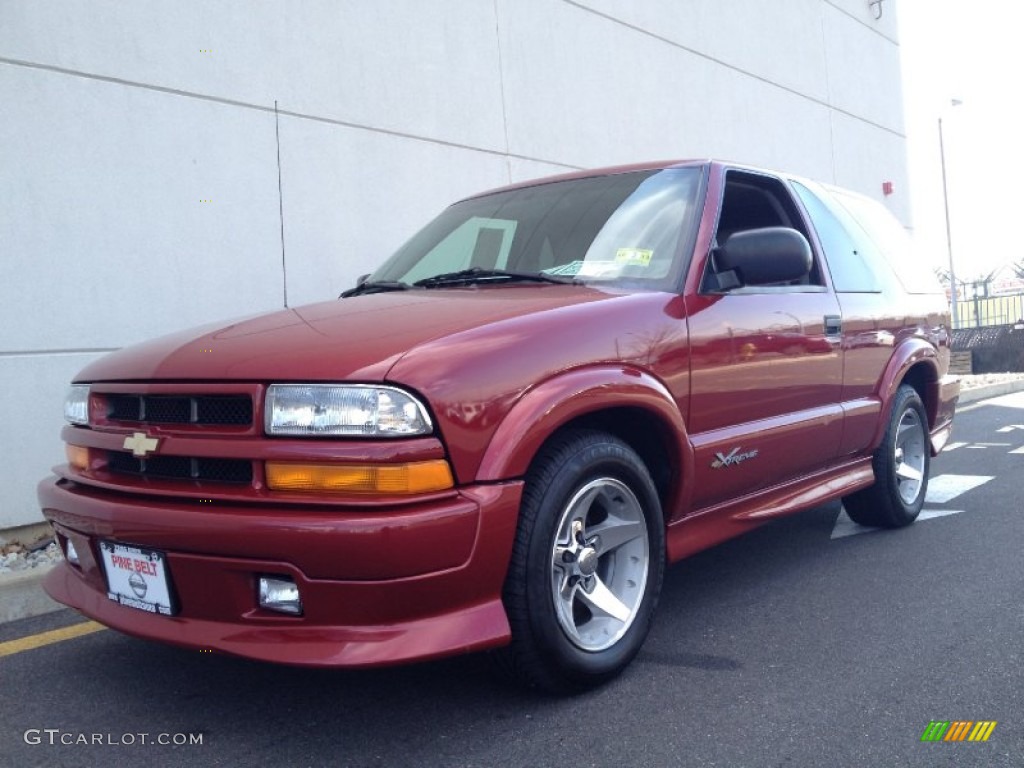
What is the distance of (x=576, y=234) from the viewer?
362cm

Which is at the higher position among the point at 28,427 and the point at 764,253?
the point at 764,253

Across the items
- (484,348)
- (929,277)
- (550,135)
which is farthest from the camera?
(550,135)

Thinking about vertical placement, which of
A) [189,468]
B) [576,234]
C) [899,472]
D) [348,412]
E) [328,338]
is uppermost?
[576,234]

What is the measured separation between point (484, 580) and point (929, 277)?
4.15m

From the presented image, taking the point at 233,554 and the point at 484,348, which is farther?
the point at 484,348

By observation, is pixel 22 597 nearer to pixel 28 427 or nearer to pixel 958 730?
pixel 28 427

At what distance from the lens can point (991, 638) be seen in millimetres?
3174

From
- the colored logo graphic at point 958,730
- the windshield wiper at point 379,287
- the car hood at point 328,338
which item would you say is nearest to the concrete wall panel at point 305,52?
the windshield wiper at point 379,287

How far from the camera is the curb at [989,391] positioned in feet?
38.5

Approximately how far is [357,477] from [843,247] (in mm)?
3060

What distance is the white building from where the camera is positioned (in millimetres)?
5293

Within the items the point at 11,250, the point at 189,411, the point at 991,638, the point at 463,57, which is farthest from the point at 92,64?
the point at 991,638

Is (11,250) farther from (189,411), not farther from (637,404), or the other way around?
(637,404)

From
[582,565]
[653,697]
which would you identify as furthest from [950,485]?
[582,565]
